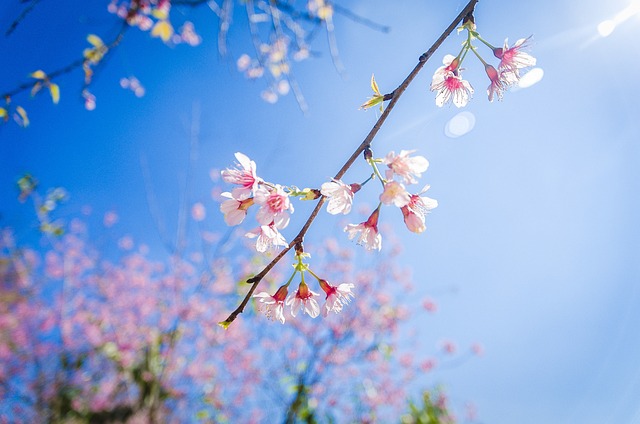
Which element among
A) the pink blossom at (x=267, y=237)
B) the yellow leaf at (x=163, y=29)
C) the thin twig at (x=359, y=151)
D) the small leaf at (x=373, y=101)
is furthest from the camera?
the yellow leaf at (x=163, y=29)

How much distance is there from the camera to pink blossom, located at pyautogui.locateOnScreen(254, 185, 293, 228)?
898 mm

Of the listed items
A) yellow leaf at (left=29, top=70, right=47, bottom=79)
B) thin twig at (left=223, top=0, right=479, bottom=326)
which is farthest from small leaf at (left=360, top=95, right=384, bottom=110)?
yellow leaf at (left=29, top=70, right=47, bottom=79)

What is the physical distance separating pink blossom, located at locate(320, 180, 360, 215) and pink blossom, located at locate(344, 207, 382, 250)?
180 mm

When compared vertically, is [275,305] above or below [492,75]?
below

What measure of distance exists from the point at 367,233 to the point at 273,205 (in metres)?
0.30

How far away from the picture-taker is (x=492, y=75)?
1.14m

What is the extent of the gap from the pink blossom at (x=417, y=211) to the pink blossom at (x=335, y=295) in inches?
11.3

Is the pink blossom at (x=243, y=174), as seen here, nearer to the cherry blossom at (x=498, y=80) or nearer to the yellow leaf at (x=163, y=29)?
the cherry blossom at (x=498, y=80)

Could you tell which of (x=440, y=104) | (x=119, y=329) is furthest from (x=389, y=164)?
(x=119, y=329)

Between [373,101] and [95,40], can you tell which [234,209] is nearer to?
[373,101]

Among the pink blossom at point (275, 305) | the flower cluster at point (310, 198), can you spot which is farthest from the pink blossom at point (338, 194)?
the pink blossom at point (275, 305)

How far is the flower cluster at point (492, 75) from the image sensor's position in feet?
3.73

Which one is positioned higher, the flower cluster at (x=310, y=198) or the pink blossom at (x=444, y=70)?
the pink blossom at (x=444, y=70)

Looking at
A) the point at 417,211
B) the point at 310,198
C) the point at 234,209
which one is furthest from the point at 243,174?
the point at 417,211
